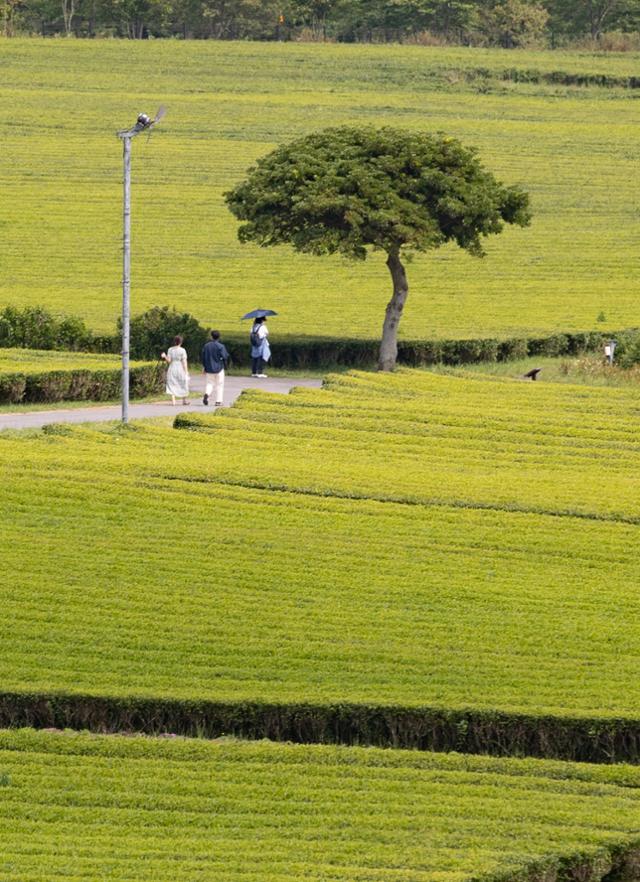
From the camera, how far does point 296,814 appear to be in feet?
45.0

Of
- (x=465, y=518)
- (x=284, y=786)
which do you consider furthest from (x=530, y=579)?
(x=284, y=786)

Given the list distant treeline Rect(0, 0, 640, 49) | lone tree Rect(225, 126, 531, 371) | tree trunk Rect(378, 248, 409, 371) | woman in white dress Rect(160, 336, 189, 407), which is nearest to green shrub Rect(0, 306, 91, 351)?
lone tree Rect(225, 126, 531, 371)

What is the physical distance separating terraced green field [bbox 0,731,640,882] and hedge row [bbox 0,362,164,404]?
20.7 m

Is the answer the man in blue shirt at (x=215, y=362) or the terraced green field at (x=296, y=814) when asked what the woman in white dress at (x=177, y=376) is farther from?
the terraced green field at (x=296, y=814)

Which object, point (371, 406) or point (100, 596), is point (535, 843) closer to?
point (100, 596)

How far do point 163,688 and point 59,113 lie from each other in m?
63.5

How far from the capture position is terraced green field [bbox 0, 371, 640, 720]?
17.1 meters

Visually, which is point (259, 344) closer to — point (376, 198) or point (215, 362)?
point (376, 198)

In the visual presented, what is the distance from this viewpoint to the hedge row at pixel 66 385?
3584 centimetres

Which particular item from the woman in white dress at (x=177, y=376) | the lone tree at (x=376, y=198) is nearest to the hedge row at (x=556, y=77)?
the lone tree at (x=376, y=198)

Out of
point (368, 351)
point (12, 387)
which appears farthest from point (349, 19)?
point (12, 387)

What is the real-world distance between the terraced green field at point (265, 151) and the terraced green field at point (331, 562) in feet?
64.6

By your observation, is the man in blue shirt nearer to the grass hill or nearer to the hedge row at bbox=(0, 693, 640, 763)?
the grass hill

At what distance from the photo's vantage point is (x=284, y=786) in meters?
14.4
